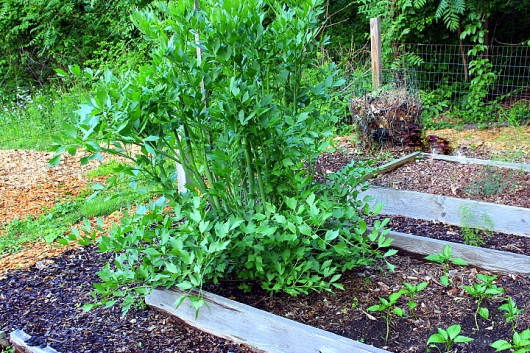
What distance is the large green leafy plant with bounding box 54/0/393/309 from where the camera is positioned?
8.26ft

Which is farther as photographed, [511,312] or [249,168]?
[249,168]

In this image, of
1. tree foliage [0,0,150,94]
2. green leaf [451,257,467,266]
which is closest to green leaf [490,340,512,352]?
green leaf [451,257,467,266]

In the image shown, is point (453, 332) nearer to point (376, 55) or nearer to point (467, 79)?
point (376, 55)

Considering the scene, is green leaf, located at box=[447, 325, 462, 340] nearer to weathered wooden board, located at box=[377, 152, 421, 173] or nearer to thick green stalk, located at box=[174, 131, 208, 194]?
thick green stalk, located at box=[174, 131, 208, 194]

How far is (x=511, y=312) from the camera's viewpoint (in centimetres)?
250

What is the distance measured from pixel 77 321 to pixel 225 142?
4.11 feet

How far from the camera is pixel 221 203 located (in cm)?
302

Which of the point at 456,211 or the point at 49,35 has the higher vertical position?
the point at 49,35

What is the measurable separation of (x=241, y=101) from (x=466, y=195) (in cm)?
273

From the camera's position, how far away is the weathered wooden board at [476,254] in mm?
3107

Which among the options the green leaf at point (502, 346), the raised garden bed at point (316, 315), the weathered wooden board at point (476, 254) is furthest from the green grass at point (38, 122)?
the green leaf at point (502, 346)

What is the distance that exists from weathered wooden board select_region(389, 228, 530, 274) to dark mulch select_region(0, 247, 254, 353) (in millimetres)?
1337

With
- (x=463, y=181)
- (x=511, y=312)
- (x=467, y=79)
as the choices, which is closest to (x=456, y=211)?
(x=463, y=181)

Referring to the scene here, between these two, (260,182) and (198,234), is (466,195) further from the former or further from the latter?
(198,234)
